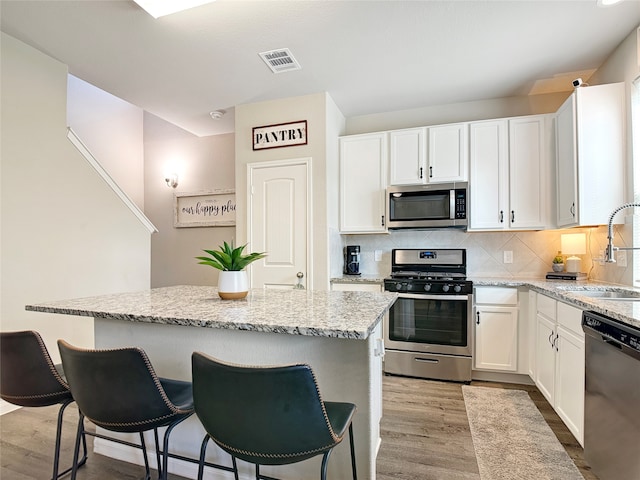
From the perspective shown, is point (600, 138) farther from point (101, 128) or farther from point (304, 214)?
point (101, 128)

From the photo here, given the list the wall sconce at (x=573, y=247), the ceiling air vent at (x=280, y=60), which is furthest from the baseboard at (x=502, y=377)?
the ceiling air vent at (x=280, y=60)

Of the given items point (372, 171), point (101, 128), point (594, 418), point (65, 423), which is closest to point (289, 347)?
point (594, 418)

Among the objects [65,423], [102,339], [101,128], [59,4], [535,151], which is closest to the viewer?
[102,339]

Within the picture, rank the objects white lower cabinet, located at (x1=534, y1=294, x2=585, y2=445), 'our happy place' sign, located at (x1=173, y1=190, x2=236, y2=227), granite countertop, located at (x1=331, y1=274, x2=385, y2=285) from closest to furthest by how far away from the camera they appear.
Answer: white lower cabinet, located at (x1=534, y1=294, x2=585, y2=445), granite countertop, located at (x1=331, y1=274, x2=385, y2=285), 'our happy place' sign, located at (x1=173, y1=190, x2=236, y2=227)

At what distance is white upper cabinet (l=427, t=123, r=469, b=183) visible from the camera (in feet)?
10.8

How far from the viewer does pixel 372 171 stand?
355 cm

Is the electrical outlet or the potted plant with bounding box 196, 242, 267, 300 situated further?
the electrical outlet

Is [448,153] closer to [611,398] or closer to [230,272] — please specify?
[611,398]

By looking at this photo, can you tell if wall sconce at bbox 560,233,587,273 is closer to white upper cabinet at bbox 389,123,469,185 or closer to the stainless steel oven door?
the stainless steel oven door

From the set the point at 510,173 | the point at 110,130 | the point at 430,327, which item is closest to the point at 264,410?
the point at 430,327

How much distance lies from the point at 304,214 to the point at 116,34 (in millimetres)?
2061

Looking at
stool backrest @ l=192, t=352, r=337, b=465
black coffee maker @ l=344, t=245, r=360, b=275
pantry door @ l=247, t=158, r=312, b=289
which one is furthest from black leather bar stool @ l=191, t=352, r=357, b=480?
black coffee maker @ l=344, t=245, r=360, b=275

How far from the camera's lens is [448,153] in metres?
3.32

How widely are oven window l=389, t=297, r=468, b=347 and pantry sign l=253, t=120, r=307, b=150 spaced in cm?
192
